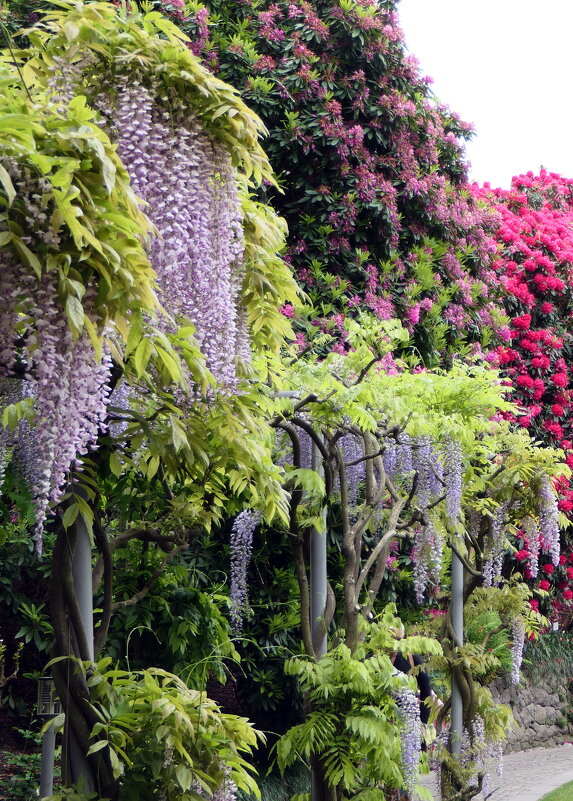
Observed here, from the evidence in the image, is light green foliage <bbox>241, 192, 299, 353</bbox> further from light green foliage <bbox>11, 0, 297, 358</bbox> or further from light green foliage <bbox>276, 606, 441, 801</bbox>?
light green foliage <bbox>276, 606, 441, 801</bbox>

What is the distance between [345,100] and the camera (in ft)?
30.9

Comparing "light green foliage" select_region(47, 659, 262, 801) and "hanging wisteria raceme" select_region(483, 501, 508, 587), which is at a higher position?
"hanging wisteria raceme" select_region(483, 501, 508, 587)

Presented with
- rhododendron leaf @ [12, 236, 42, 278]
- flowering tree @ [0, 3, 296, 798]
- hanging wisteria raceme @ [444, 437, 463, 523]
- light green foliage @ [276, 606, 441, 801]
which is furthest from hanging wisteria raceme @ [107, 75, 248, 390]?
hanging wisteria raceme @ [444, 437, 463, 523]

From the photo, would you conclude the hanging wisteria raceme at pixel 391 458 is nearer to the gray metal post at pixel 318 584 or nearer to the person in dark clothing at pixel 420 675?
the gray metal post at pixel 318 584

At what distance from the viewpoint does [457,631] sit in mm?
7156

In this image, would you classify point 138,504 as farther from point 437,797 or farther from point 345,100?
point 345,100

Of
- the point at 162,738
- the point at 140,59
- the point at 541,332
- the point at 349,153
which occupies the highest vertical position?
the point at 349,153

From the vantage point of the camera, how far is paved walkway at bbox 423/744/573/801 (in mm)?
8281

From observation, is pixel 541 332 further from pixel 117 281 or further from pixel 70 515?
pixel 117 281

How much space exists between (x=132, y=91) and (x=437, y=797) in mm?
6636

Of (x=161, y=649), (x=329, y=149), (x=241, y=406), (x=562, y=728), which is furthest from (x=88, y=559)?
(x=562, y=728)

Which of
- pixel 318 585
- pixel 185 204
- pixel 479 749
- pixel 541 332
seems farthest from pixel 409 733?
pixel 541 332

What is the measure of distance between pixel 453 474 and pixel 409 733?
1.67m

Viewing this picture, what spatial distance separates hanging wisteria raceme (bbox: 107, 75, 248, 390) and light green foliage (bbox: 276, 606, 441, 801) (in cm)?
204
